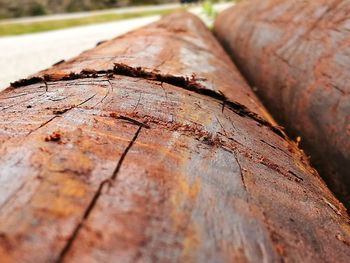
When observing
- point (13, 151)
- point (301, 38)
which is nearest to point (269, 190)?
point (13, 151)

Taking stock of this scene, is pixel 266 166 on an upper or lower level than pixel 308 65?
upper

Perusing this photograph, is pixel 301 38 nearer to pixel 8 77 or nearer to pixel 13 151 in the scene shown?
pixel 13 151

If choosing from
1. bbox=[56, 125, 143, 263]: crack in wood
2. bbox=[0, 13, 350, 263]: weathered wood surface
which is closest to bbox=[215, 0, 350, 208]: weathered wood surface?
bbox=[0, 13, 350, 263]: weathered wood surface

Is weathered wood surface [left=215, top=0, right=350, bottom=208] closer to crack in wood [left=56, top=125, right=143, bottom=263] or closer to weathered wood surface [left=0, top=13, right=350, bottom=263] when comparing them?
weathered wood surface [left=0, top=13, right=350, bottom=263]

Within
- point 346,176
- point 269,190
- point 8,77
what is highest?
point 269,190

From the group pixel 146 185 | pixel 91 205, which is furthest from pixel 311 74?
pixel 91 205

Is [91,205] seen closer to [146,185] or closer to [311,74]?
[146,185]
